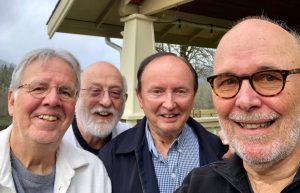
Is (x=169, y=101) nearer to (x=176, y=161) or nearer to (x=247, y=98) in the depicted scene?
(x=176, y=161)

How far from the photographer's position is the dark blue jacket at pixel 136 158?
227cm

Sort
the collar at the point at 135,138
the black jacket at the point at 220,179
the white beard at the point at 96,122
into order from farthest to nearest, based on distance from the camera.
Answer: the white beard at the point at 96,122 < the collar at the point at 135,138 < the black jacket at the point at 220,179

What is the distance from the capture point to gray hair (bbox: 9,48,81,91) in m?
2.13

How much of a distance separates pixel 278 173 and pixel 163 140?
3.34ft

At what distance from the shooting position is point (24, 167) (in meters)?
2.13

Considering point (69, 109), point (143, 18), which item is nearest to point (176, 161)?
point (69, 109)

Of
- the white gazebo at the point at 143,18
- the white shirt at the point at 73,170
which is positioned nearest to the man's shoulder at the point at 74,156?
the white shirt at the point at 73,170

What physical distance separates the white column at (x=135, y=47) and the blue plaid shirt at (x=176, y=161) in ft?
8.32

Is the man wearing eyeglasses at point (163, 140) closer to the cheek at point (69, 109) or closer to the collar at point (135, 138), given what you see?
the collar at point (135, 138)

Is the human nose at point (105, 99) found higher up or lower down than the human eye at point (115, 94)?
lower down

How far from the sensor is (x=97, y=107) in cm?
315

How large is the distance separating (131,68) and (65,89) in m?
3.04

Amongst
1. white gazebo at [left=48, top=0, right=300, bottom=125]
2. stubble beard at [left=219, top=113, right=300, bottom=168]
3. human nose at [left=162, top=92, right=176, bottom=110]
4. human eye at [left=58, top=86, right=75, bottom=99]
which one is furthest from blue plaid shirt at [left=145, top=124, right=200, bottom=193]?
white gazebo at [left=48, top=0, right=300, bottom=125]

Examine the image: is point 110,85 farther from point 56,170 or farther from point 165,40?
point 165,40
